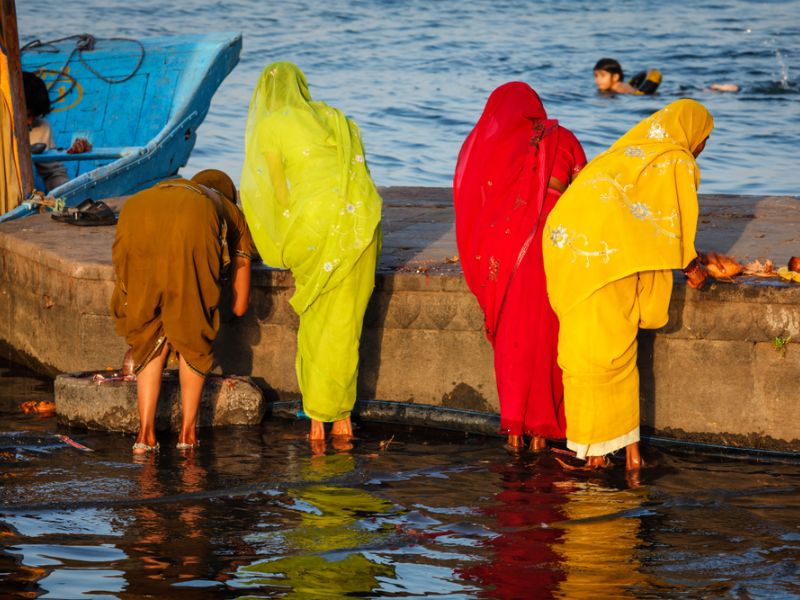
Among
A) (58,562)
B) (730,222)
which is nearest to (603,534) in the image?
(58,562)

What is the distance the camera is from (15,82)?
825 centimetres

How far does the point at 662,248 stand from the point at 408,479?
1.50 m

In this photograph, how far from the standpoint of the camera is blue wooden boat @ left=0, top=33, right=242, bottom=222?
11461 mm

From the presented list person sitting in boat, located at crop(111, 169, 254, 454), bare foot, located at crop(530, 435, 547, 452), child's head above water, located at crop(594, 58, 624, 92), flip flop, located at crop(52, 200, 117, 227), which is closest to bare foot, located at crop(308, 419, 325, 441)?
person sitting in boat, located at crop(111, 169, 254, 454)

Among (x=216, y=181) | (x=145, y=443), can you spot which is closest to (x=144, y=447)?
(x=145, y=443)

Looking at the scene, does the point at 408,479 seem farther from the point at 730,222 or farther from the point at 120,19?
the point at 120,19

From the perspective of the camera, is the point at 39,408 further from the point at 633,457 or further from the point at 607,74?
the point at 607,74

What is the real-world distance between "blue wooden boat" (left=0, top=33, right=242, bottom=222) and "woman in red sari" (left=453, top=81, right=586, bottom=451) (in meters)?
5.70

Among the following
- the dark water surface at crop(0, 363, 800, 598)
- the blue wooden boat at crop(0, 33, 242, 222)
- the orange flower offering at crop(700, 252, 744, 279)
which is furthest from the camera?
the blue wooden boat at crop(0, 33, 242, 222)

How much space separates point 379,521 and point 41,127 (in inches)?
232

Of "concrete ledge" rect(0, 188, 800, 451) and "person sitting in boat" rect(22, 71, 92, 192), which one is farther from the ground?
"person sitting in boat" rect(22, 71, 92, 192)

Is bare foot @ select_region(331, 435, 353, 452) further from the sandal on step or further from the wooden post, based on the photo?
the wooden post

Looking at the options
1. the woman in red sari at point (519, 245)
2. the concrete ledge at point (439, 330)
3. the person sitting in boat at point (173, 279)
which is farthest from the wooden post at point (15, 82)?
the woman in red sari at point (519, 245)

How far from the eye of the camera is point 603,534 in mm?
4945
